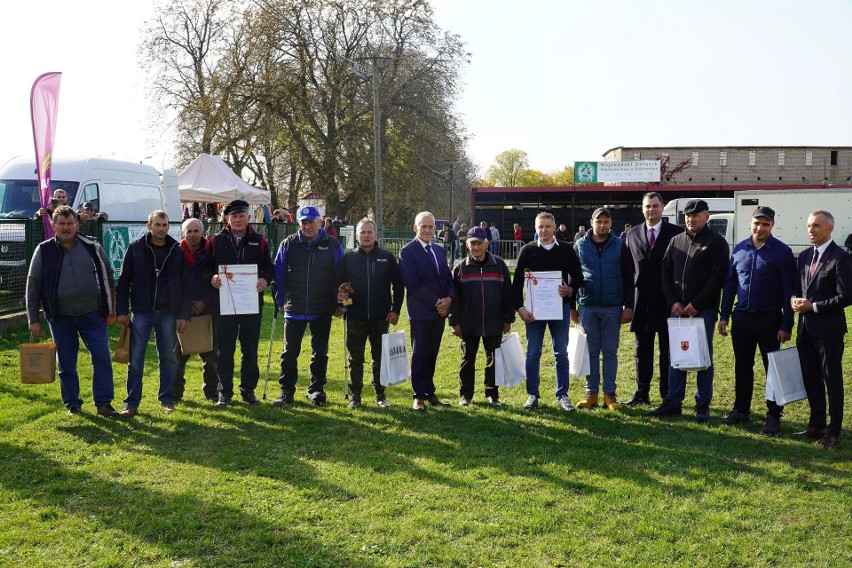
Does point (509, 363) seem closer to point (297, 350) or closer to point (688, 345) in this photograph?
point (688, 345)

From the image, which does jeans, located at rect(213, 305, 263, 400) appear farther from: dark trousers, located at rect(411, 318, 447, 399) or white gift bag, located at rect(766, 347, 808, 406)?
white gift bag, located at rect(766, 347, 808, 406)

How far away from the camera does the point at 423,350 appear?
25.1ft

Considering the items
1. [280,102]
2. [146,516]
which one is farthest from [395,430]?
[280,102]

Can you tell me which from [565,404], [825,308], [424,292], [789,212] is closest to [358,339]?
[424,292]

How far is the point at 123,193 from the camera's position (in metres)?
16.9

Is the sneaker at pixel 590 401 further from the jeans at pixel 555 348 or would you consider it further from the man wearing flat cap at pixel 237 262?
the man wearing flat cap at pixel 237 262

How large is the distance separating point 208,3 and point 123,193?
23.9 m

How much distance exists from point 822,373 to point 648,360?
1.79 meters

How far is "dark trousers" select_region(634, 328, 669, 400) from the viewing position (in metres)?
7.74

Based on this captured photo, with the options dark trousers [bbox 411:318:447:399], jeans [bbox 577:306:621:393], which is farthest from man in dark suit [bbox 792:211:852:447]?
dark trousers [bbox 411:318:447:399]

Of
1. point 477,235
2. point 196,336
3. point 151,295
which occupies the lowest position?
point 196,336

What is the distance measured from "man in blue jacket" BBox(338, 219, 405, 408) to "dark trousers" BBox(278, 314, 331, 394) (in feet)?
0.98

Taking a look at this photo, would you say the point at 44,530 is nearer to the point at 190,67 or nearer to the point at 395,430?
the point at 395,430

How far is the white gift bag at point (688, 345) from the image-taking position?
274 inches
